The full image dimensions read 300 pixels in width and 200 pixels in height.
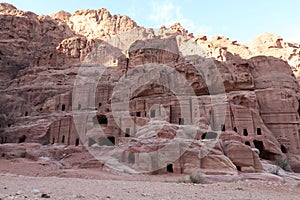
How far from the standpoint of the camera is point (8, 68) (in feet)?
201

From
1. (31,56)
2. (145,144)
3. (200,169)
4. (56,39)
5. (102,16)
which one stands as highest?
(102,16)

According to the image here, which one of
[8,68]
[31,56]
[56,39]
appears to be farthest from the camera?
[56,39]

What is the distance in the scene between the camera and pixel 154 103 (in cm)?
3706

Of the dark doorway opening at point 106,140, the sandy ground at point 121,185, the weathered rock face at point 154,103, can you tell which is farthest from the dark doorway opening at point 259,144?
the dark doorway opening at point 106,140

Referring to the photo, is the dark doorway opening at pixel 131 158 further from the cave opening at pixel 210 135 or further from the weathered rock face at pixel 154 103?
the cave opening at pixel 210 135

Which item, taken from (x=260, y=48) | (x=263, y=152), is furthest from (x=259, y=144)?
(x=260, y=48)

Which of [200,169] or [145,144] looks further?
[145,144]

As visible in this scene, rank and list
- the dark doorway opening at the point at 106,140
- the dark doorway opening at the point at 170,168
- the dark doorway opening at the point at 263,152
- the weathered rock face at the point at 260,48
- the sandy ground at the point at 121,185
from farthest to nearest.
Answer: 1. the weathered rock face at the point at 260,48
2. the dark doorway opening at the point at 263,152
3. the dark doorway opening at the point at 106,140
4. the dark doorway opening at the point at 170,168
5. the sandy ground at the point at 121,185

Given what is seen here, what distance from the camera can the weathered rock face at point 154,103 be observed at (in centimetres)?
2180

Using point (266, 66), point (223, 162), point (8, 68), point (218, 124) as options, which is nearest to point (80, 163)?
point (223, 162)

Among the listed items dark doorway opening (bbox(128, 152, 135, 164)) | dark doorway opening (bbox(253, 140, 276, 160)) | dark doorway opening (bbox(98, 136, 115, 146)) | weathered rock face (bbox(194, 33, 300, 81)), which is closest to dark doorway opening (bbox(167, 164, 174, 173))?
dark doorway opening (bbox(128, 152, 135, 164))

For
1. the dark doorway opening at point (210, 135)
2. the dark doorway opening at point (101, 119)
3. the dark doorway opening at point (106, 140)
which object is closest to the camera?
the dark doorway opening at point (106, 140)

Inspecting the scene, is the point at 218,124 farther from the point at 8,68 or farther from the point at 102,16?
the point at 102,16

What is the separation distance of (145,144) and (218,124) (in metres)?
15.7
